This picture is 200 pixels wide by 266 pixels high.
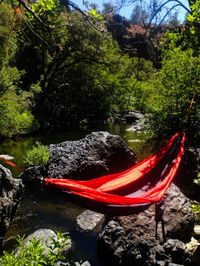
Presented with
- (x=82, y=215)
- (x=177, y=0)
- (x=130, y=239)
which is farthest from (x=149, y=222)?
(x=177, y=0)

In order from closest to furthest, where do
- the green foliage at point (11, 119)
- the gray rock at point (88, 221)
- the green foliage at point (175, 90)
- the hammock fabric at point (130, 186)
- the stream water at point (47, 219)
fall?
the hammock fabric at point (130, 186)
the stream water at point (47, 219)
the gray rock at point (88, 221)
the green foliage at point (175, 90)
the green foliage at point (11, 119)

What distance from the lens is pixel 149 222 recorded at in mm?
3230

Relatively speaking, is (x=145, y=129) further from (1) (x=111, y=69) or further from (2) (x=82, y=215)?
(1) (x=111, y=69)

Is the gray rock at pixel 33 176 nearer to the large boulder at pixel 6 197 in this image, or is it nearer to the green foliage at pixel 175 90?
the large boulder at pixel 6 197

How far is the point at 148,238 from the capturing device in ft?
9.93

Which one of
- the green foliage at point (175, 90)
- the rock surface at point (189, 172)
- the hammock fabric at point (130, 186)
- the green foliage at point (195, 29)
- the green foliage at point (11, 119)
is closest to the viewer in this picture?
the green foliage at point (195, 29)

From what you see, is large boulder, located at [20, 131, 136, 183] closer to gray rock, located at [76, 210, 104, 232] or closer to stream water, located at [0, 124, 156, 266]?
stream water, located at [0, 124, 156, 266]

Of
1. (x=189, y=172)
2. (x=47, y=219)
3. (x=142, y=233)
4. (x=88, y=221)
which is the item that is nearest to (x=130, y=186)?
(x=142, y=233)

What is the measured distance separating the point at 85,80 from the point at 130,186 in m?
12.7

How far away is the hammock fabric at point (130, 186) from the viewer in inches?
106

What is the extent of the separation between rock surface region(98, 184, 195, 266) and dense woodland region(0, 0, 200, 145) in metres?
1.55

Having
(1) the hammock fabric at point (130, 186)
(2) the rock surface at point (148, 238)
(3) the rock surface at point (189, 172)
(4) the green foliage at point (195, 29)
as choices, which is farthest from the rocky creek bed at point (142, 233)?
(4) the green foliage at point (195, 29)

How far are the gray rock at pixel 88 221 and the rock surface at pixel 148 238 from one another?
625mm

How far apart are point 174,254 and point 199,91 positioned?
3.44 m
